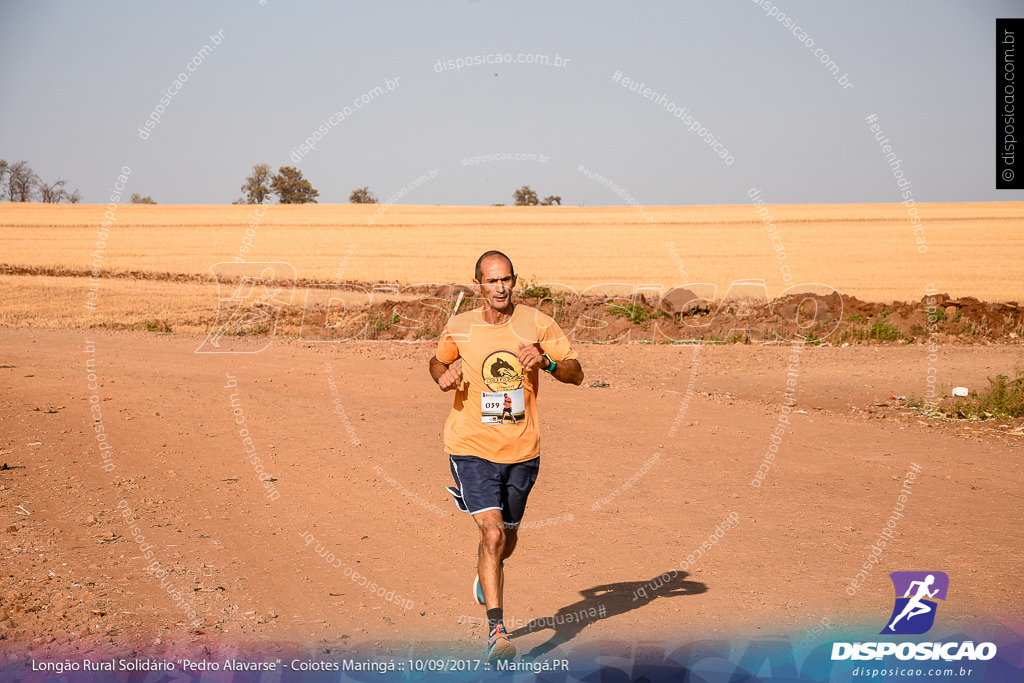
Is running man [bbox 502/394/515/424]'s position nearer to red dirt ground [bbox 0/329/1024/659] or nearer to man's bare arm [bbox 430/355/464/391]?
man's bare arm [bbox 430/355/464/391]

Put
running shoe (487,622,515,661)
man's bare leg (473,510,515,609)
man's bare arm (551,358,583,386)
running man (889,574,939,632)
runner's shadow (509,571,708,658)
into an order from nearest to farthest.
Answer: running shoe (487,622,515,661), man's bare leg (473,510,515,609), man's bare arm (551,358,583,386), runner's shadow (509,571,708,658), running man (889,574,939,632)

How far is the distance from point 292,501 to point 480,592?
3040mm

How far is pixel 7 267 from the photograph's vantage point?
36.4 meters

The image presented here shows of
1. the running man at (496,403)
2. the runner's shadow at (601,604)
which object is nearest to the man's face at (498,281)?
the running man at (496,403)

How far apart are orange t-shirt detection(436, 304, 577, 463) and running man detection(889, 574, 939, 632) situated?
2.27 metres

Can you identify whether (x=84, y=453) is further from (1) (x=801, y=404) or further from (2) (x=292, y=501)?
(1) (x=801, y=404)

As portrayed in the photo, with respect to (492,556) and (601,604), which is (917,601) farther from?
(492,556)

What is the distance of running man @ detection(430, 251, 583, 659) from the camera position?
15.0 feet

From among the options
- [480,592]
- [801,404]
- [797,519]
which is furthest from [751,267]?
[480,592]

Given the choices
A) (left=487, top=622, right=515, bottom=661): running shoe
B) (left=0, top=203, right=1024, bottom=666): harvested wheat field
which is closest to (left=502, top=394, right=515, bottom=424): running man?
(left=487, top=622, right=515, bottom=661): running shoe

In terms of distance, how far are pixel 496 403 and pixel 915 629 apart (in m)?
2.58

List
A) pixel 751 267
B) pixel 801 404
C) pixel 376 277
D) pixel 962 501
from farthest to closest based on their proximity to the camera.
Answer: pixel 751 267, pixel 376 277, pixel 801 404, pixel 962 501

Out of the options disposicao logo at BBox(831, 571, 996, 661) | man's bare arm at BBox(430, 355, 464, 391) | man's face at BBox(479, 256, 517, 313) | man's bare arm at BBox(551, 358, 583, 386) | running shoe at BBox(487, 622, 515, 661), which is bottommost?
running shoe at BBox(487, 622, 515, 661)

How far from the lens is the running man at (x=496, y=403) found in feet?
15.0
